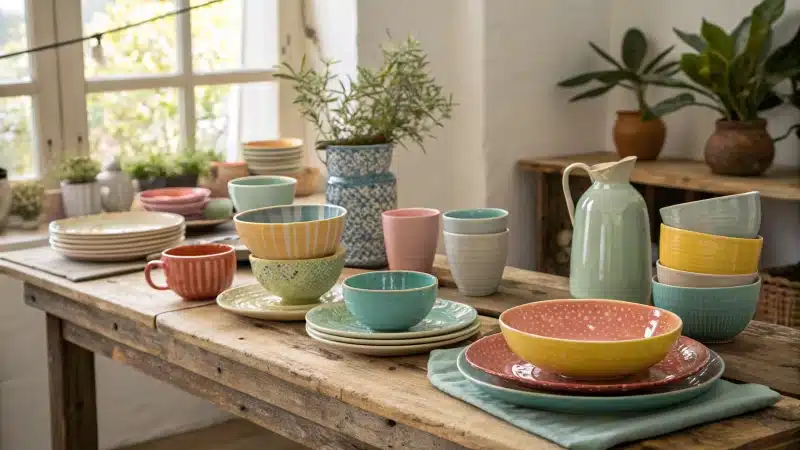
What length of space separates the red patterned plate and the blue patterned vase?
74cm

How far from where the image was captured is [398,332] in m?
1.75

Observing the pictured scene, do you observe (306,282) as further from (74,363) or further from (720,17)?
(720,17)

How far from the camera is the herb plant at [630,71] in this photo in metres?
3.69

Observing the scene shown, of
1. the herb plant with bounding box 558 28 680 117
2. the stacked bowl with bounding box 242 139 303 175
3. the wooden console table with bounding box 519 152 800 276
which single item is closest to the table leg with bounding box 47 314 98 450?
the stacked bowl with bounding box 242 139 303 175

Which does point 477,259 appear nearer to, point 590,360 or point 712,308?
point 712,308

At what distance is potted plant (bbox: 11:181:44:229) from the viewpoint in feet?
10.3

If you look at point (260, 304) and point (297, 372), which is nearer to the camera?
point (297, 372)

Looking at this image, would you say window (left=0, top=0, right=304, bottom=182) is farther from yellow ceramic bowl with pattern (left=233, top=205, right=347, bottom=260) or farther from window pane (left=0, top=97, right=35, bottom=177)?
yellow ceramic bowl with pattern (left=233, top=205, right=347, bottom=260)

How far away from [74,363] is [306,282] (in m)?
0.83

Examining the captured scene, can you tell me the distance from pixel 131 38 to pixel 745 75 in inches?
73.4

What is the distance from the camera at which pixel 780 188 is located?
10.0 feet

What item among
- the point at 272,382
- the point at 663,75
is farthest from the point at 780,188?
the point at 272,382

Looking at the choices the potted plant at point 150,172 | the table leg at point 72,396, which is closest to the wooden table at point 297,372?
the table leg at point 72,396

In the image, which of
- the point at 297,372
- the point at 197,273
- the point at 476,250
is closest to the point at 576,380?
the point at 297,372
